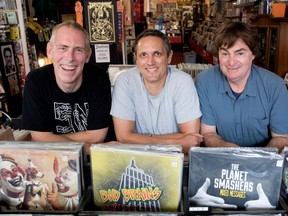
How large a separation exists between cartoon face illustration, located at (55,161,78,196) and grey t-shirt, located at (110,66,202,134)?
790mm

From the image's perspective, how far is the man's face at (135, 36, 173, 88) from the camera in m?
1.72

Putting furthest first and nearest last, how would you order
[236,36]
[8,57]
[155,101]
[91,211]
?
[8,57]
[155,101]
[236,36]
[91,211]

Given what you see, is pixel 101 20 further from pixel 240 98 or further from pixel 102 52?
pixel 240 98

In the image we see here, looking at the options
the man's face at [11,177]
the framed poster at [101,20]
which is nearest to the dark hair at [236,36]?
the man's face at [11,177]

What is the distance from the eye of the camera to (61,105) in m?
1.82

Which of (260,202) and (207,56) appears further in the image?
(207,56)

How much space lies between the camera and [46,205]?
107cm

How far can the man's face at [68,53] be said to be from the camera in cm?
171

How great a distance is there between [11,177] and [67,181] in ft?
0.70

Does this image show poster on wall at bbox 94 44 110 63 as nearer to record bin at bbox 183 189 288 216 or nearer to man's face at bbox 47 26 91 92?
man's face at bbox 47 26 91 92

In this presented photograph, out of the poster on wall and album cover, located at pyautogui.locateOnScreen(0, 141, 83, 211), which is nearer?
album cover, located at pyautogui.locateOnScreen(0, 141, 83, 211)

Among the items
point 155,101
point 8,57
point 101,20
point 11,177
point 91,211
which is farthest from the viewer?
point 8,57

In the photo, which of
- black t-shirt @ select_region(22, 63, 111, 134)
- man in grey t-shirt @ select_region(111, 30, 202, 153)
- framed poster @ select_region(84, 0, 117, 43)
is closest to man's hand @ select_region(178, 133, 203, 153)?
man in grey t-shirt @ select_region(111, 30, 202, 153)

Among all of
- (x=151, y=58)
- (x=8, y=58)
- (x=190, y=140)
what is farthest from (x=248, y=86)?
(x=8, y=58)
